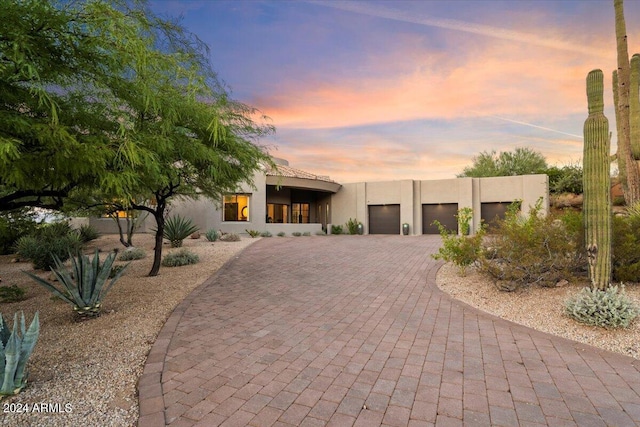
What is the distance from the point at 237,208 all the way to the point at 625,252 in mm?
18675

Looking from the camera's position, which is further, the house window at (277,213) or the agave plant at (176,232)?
the house window at (277,213)

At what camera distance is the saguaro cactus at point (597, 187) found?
5.11m

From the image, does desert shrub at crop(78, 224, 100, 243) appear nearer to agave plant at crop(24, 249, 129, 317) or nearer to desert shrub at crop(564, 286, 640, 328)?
agave plant at crop(24, 249, 129, 317)

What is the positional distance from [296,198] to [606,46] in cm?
2005

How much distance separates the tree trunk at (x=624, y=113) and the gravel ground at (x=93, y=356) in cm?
1463

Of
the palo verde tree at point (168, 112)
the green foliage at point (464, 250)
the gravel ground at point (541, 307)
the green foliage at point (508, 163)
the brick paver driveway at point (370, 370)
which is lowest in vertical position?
the brick paver driveway at point (370, 370)

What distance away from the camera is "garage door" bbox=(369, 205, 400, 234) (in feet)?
78.0

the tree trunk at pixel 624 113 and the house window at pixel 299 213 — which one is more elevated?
the tree trunk at pixel 624 113

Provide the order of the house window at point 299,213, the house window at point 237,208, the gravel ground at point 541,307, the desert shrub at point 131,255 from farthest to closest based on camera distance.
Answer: the house window at point 299,213
the house window at point 237,208
the desert shrub at point 131,255
the gravel ground at point 541,307

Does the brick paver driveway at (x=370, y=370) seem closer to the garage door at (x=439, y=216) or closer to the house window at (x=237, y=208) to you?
the house window at (x=237, y=208)

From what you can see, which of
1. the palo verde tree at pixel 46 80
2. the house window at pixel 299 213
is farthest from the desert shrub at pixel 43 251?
the house window at pixel 299 213

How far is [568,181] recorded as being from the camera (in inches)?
877

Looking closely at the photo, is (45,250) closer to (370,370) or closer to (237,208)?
(237,208)

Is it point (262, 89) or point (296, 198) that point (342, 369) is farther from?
point (296, 198)
